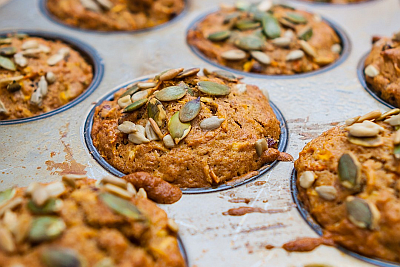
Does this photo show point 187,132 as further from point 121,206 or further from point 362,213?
point 362,213

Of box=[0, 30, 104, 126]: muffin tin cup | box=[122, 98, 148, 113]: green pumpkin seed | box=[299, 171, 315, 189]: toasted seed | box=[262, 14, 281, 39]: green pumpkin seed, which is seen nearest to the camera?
box=[299, 171, 315, 189]: toasted seed

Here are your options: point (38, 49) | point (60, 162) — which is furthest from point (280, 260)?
point (38, 49)

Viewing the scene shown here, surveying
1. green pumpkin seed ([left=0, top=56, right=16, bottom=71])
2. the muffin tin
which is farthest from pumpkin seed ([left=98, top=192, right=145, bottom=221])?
green pumpkin seed ([left=0, top=56, right=16, bottom=71])

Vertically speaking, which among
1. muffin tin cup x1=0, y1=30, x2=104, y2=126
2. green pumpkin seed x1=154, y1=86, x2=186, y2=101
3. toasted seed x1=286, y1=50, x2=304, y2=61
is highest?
green pumpkin seed x1=154, y1=86, x2=186, y2=101

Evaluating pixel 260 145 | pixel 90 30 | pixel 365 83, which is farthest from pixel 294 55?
pixel 90 30

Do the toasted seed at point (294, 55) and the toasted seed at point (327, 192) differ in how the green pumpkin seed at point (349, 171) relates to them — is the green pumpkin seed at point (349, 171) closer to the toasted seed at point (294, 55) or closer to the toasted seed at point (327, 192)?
the toasted seed at point (327, 192)

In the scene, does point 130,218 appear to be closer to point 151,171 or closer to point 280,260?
point 151,171

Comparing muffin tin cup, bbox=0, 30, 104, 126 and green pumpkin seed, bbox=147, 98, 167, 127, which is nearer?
green pumpkin seed, bbox=147, 98, 167, 127

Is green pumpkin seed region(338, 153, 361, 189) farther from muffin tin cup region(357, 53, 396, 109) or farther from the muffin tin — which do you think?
muffin tin cup region(357, 53, 396, 109)
